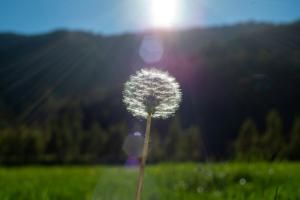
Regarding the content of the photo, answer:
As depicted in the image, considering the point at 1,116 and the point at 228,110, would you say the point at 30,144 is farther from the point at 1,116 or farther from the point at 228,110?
the point at 1,116

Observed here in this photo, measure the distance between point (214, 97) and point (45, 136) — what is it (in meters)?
48.3

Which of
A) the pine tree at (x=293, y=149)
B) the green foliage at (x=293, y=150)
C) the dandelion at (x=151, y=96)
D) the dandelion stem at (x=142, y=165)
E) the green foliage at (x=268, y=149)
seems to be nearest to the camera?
the dandelion stem at (x=142, y=165)

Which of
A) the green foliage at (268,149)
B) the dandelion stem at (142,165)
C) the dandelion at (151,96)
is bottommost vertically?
the dandelion stem at (142,165)

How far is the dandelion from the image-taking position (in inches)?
44.4

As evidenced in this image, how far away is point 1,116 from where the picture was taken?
531 feet

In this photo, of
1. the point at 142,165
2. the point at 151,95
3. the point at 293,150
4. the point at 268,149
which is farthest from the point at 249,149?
the point at 142,165

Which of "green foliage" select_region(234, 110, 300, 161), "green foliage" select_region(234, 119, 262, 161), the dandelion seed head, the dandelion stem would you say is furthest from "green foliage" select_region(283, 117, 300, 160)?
the dandelion stem

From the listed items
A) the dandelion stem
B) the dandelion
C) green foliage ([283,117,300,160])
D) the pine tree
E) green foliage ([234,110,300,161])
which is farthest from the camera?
the pine tree

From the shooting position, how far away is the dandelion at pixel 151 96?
113 centimetres

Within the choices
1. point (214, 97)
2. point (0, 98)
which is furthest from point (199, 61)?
point (0, 98)

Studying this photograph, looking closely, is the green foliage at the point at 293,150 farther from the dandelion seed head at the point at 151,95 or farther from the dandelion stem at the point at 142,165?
the dandelion stem at the point at 142,165

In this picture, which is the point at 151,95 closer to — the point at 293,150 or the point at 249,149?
the point at 249,149

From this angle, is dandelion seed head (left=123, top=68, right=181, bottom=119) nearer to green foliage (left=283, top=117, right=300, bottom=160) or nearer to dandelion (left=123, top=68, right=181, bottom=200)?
dandelion (left=123, top=68, right=181, bottom=200)

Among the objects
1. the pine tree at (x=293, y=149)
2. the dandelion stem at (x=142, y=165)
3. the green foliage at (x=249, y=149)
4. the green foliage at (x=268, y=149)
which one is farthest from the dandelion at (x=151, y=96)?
the green foliage at (x=249, y=149)
